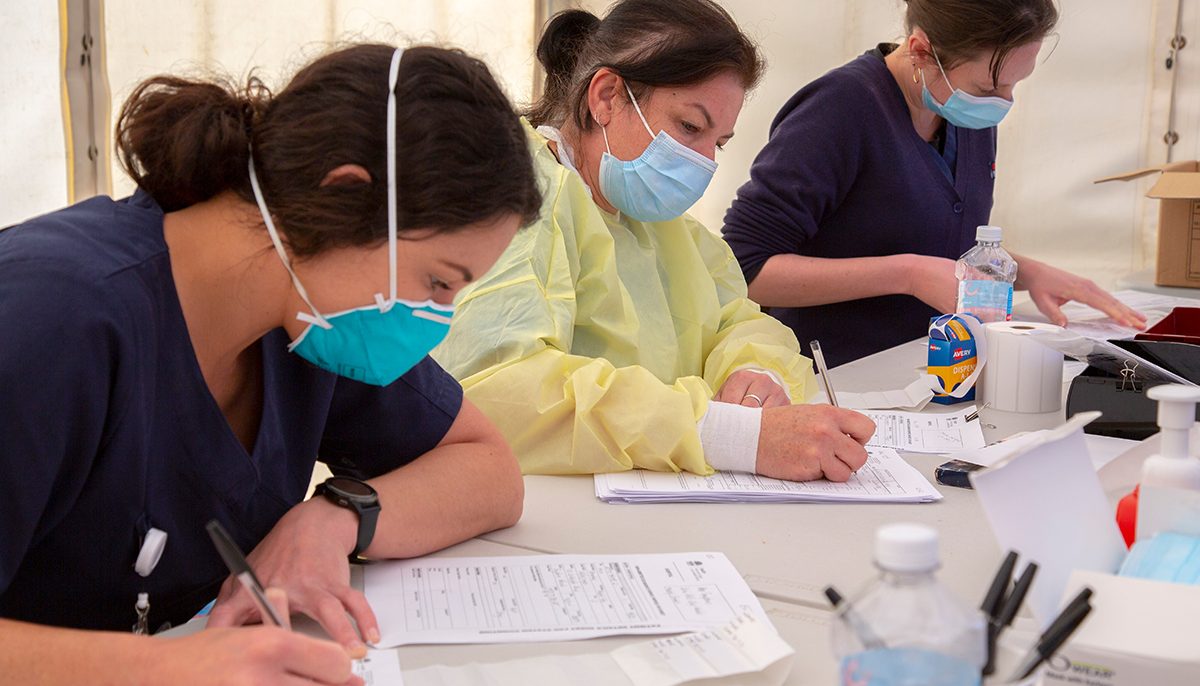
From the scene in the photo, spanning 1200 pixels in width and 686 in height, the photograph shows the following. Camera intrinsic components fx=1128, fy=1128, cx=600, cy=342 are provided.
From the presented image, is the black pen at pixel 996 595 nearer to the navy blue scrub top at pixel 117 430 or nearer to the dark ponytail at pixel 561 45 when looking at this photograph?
the navy blue scrub top at pixel 117 430

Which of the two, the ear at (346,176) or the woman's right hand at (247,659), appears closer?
the woman's right hand at (247,659)

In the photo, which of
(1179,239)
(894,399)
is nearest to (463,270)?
(894,399)

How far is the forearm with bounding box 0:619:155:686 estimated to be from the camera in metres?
0.74

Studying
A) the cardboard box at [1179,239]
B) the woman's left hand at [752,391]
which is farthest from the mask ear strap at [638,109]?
the cardboard box at [1179,239]

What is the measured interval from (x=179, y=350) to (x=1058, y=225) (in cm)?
360

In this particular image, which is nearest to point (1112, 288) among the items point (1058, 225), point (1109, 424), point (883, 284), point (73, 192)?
point (1058, 225)

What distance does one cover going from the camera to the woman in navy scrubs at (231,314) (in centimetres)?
84

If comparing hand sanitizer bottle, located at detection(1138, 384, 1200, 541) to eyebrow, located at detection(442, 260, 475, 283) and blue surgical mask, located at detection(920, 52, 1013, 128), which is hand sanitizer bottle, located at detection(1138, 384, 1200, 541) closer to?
eyebrow, located at detection(442, 260, 475, 283)

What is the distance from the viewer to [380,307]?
1018mm

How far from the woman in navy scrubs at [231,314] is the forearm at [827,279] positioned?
128 cm

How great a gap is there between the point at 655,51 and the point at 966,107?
89cm

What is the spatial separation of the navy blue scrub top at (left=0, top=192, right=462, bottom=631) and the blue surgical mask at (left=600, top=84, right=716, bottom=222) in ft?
2.08

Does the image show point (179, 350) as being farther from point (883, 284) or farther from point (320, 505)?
point (883, 284)

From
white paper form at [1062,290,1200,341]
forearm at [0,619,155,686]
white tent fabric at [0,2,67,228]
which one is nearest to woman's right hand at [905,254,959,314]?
white paper form at [1062,290,1200,341]
